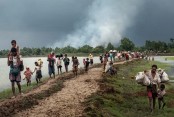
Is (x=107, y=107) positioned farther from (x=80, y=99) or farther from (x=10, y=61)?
(x=10, y=61)

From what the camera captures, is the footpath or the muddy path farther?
the footpath

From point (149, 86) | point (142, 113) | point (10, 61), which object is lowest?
point (142, 113)

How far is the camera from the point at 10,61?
1767cm

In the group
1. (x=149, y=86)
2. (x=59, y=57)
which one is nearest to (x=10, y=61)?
(x=149, y=86)

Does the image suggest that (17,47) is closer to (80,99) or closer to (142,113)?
(80,99)

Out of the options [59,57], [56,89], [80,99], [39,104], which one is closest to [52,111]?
[39,104]

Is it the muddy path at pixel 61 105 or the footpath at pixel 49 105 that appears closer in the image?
the muddy path at pixel 61 105

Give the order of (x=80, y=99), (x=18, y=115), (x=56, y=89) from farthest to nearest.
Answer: (x=56, y=89)
(x=80, y=99)
(x=18, y=115)

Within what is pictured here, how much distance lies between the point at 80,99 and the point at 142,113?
280 cm

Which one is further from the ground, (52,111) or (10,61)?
(10,61)

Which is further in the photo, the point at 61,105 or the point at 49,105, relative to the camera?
the point at 49,105

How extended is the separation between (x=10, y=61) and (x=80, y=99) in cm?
357

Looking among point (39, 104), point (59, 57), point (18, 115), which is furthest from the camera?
point (59, 57)

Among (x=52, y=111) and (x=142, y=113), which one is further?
(x=142, y=113)
